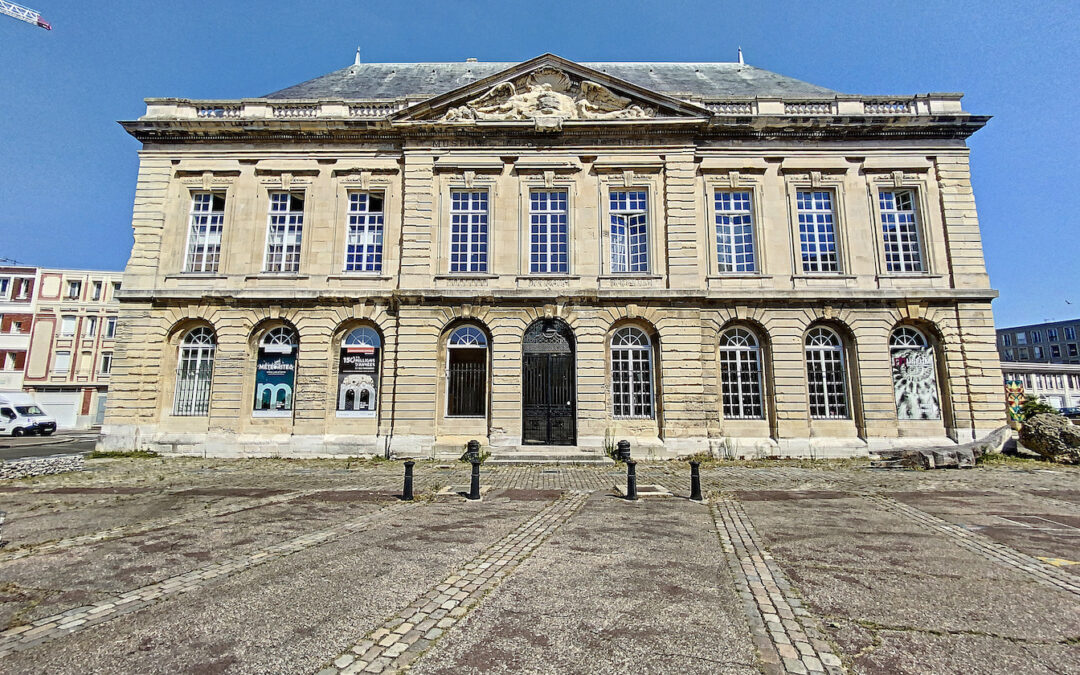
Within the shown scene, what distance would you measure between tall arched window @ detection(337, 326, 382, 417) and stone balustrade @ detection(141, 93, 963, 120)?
7.39 metres

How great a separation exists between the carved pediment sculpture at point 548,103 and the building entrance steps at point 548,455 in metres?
10.4

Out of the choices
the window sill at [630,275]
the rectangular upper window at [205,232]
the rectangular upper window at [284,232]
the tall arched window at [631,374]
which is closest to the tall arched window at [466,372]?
the tall arched window at [631,374]

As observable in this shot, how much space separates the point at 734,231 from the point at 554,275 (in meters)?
6.18

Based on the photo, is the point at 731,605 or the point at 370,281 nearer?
the point at 731,605

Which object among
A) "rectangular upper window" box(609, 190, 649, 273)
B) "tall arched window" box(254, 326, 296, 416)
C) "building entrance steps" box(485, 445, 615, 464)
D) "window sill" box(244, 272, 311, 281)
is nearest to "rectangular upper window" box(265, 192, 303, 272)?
"window sill" box(244, 272, 311, 281)

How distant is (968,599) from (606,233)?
13.1 m

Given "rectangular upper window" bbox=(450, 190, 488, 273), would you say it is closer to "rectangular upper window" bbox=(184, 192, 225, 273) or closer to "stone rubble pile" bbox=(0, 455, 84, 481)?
"rectangular upper window" bbox=(184, 192, 225, 273)

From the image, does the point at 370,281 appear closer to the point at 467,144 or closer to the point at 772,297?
the point at 467,144

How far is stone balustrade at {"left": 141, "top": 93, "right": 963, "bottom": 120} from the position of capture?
16.6 metres

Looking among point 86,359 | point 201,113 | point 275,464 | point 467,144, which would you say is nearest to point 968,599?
point 275,464

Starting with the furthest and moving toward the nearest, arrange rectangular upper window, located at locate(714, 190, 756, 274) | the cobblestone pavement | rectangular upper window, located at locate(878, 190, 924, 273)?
rectangular upper window, located at locate(714, 190, 756, 274), rectangular upper window, located at locate(878, 190, 924, 273), the cobblestone pavement

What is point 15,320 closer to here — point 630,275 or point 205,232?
point 205,232

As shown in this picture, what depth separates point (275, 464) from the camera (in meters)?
13.8

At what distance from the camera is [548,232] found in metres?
16.3
